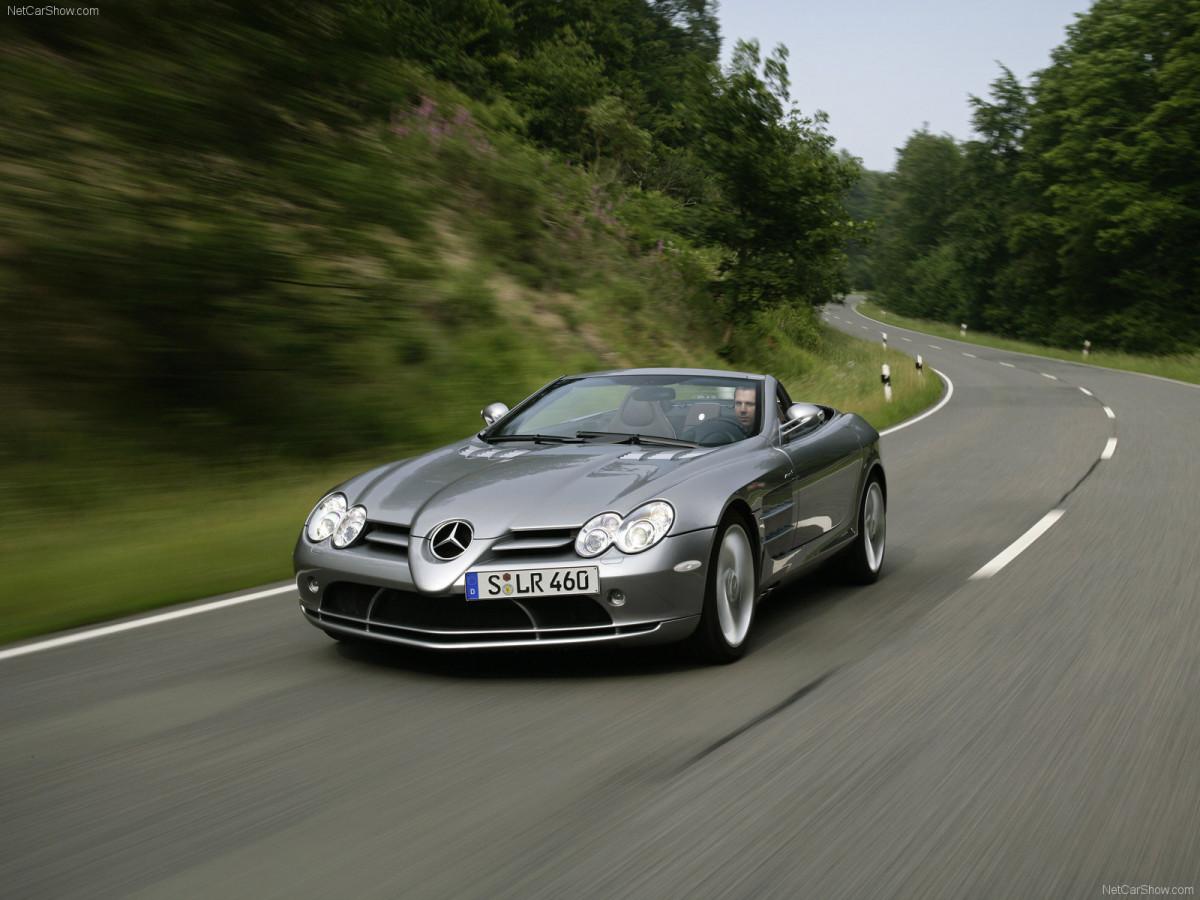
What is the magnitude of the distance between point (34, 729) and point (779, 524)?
335cm

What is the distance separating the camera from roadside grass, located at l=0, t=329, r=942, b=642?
6703 mm

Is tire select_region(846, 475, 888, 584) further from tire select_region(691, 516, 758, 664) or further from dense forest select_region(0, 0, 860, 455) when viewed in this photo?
dense forest select_region(0, 0, 860, 455)

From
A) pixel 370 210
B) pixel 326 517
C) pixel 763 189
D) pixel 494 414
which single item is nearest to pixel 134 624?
pixel 326 517

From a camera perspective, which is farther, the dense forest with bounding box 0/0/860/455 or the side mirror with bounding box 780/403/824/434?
the dense forest with bounding box 0/0/860/455

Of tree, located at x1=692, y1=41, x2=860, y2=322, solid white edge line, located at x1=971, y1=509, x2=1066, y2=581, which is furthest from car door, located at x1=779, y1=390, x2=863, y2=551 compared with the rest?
tree, located at x1=692, y1=41, x2=860, y2=322

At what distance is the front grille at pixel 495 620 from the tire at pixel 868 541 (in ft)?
8.96

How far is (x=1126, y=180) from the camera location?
5694 cm

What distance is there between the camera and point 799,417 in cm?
646

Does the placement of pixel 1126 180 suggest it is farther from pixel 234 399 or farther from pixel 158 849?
pixel 158 849

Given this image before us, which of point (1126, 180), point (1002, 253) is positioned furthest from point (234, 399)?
point (1002, 253)

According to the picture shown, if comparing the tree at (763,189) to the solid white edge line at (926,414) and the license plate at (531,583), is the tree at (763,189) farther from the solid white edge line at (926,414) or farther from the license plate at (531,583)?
the license plate at (531,583)

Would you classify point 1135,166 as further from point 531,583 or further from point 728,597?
point 531,583

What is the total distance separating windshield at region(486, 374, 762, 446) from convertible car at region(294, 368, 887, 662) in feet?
0.05

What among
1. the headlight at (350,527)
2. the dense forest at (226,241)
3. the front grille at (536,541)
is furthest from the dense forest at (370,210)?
the front grille at (536,541)
